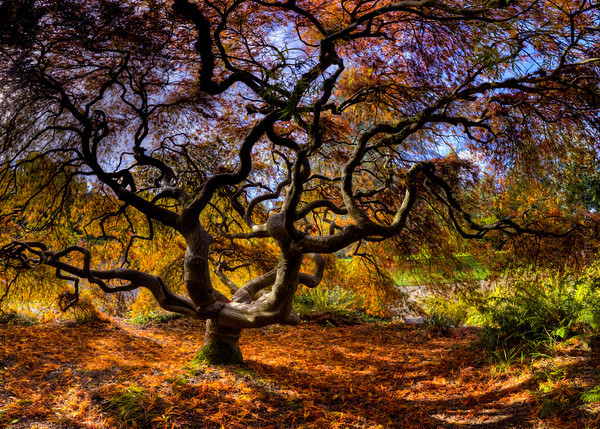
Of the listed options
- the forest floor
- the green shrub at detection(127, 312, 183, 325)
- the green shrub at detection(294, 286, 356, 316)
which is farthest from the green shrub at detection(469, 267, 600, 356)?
A: the green shrub at detection(127, 312, 183, 325)

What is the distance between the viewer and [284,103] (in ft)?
11.0

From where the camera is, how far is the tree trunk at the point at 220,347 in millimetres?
4023

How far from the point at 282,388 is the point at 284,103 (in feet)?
8.41

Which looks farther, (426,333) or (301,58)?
(426,333)

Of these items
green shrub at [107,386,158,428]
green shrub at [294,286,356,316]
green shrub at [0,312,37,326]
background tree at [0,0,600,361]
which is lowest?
green shrub at [294,286,356,316]

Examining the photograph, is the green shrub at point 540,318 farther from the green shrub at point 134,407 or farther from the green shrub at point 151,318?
the green shrub at point 151,318

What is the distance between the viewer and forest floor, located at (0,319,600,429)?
2945mm

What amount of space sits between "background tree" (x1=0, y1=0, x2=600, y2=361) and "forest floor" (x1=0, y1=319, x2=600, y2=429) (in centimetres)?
72

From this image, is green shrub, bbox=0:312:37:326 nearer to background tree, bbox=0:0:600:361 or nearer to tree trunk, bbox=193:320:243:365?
background tree, bbox=0:0:600:361

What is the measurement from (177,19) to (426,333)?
231 inches

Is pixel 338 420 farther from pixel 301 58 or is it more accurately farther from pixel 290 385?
pixel 301 58

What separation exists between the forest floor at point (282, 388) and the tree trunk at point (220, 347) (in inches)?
6.2

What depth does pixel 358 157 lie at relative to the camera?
308 centimetres

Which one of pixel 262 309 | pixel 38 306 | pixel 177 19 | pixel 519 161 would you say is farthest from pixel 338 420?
pixel 38 306
